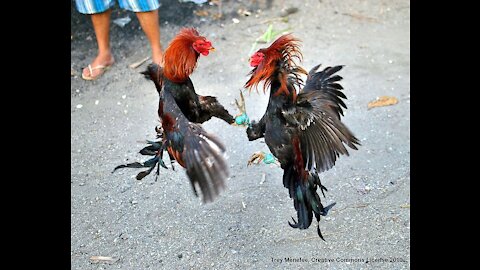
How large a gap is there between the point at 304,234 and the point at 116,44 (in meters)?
3.15

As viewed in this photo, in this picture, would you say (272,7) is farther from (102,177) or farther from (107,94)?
(102,177)

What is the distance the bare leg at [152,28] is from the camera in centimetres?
525

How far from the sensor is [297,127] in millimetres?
3322

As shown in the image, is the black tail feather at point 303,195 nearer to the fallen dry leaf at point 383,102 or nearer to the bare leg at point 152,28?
the fallen dry leaf at point 383,102

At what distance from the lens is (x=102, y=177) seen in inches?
167

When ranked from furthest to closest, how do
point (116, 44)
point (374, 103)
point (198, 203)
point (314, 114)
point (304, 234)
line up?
point (116, 44) < point (374, 103) < point (198, 203) < point (304, 234) < point (314, 114)

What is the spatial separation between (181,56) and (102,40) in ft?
7.94

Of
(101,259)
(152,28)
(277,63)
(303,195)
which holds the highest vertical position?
(277,63)

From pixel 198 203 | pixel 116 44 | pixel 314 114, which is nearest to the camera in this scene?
pixel 314 114

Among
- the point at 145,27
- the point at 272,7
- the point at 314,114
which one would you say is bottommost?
the point at 272,7

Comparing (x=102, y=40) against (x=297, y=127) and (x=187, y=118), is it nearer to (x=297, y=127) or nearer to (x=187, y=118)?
(x=187, y=118)

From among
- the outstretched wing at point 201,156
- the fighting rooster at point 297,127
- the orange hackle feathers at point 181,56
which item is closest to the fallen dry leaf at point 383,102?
the fighting rooster at point 297,127

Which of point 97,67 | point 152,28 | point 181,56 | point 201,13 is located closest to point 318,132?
point 181,56

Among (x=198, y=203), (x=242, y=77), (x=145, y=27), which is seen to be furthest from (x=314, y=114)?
(x=145, y=27)
